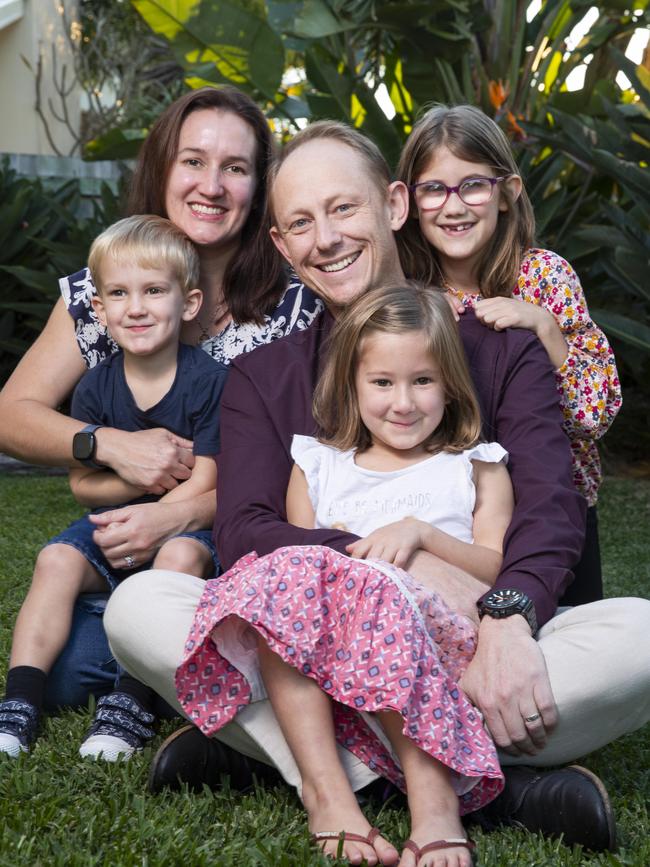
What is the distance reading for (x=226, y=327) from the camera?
3.53 m

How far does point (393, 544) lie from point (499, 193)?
1248 millimetres

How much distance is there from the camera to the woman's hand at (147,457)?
3.14 m

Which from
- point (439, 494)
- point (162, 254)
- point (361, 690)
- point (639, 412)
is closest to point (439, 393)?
point (439, 494)

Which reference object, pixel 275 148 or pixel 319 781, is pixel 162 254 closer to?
pixel 275 148

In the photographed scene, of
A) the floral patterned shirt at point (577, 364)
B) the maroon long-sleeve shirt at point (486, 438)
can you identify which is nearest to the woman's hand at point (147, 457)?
the maroon long-sleeve shirt at point (486, 438)

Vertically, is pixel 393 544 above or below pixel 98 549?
above

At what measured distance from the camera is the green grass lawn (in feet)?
6.85

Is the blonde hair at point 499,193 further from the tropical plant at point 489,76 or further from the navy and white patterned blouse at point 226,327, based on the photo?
the tropical plant at point 489,76

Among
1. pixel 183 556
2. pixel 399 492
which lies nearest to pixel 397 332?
pixel 399 492

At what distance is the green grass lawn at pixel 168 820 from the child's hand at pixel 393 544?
53 cm

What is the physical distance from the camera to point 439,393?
2686 mm

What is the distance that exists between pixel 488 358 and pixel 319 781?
46.8 inches

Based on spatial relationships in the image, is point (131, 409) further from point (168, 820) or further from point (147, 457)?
point (168, 820)

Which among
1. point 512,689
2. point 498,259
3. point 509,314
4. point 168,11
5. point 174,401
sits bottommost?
point 512,689
